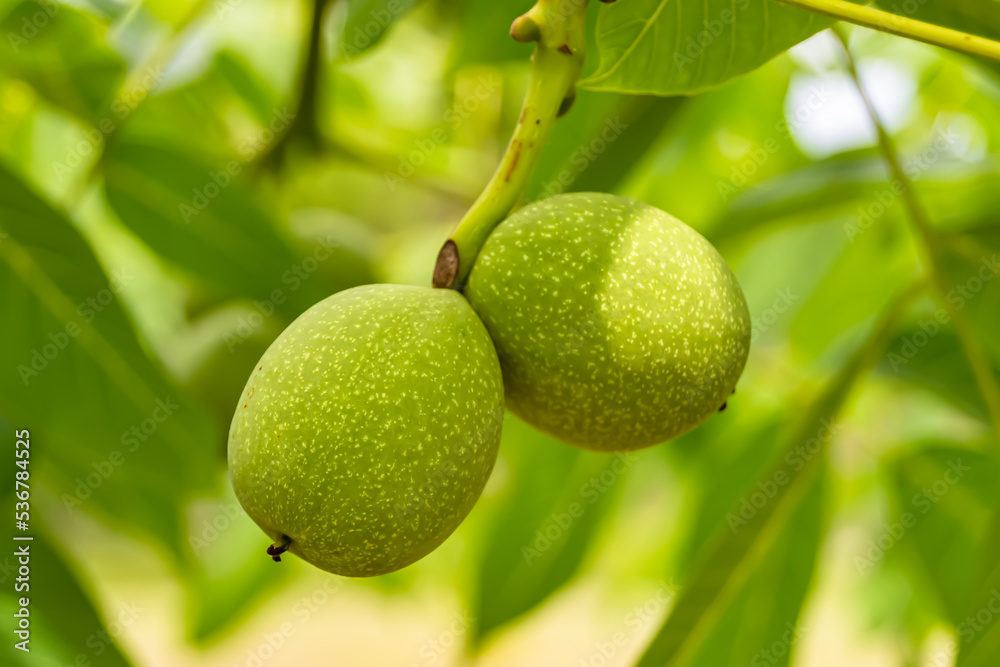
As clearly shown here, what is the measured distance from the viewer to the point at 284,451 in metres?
0.63

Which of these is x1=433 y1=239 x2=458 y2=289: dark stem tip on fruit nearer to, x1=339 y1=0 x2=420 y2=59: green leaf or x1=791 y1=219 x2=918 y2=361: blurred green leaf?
x1=339 y1=0 x2=420 y2=59: green leaf

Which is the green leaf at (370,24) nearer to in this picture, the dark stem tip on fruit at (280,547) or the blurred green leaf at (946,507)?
the dark stem tip on fruit at (280,547)

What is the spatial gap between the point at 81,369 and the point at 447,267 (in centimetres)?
49

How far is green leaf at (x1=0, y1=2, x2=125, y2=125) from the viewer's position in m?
1.14

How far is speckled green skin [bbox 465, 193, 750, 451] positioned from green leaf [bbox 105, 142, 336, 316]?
1.58ft

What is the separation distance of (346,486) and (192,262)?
24.5 inches

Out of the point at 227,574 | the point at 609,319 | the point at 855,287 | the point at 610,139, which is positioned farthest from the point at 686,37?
the point at 227,574

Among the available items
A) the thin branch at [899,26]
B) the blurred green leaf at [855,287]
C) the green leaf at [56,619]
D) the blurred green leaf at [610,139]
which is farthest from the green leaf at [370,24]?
the blurred green leaf at [855,287]

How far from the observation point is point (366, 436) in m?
0.61

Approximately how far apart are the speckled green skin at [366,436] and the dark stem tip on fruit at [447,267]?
7 centimetres

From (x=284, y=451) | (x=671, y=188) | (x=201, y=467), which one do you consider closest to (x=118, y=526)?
(x=201, y=467)

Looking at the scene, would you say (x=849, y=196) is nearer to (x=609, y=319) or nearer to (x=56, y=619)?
(x=609, y=319)

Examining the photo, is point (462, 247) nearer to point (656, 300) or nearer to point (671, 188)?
point (656, 300)

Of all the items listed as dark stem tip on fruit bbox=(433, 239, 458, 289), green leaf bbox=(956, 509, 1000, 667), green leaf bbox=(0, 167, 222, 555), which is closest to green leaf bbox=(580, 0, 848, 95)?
dark stem tip on fruit bbox=(433, 239, 458, 289)
